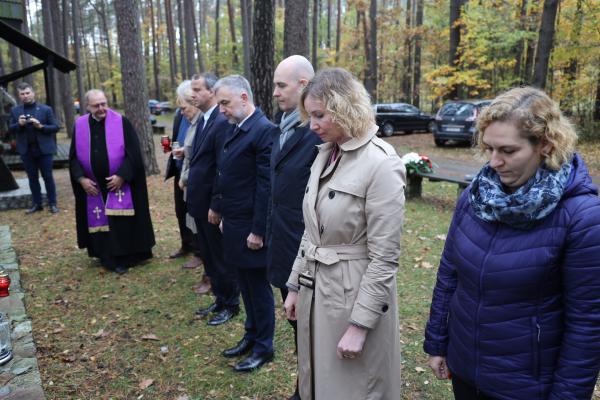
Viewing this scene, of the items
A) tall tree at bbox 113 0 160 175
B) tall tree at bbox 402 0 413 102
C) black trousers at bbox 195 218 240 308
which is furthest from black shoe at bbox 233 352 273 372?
tall tree at bbox 402 0 413 102

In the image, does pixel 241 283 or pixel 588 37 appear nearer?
pixel 241 283

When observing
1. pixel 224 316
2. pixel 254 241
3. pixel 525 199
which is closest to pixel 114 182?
pixel 224 316

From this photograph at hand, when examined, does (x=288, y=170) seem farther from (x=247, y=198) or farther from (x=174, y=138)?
(x=174, y=138)

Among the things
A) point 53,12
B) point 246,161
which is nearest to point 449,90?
point 53,12

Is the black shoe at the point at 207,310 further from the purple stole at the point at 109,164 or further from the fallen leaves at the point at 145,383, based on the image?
the purple stole at the point at 109,164

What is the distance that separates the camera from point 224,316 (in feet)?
14.6

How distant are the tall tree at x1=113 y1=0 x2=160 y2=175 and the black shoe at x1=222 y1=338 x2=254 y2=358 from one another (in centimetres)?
784

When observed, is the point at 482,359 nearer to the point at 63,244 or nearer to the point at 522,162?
the point at 522,162

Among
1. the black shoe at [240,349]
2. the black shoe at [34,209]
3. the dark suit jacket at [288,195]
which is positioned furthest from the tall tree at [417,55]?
the dark suit jacket at [288,195]

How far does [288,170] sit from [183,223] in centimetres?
367

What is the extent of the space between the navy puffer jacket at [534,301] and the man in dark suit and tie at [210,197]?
253cm

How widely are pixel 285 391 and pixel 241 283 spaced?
0.85 meters

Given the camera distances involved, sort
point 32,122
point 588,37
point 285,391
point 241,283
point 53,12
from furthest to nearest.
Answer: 1. point 53,12
2. point 588,37
3. point 32,122
4. point 241,283
5. point 285,391

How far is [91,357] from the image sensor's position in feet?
12.8
